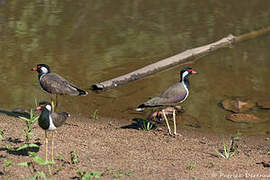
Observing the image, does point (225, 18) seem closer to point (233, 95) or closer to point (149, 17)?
point (149, 17)

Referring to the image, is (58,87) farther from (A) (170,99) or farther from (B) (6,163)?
(B) (6,163)

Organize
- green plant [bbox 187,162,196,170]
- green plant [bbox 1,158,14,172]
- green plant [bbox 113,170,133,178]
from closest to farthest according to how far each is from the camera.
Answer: green plant [bbox 1,158,14,172], green plant [bbox 113,170,133,178], green plant [bbox 187,162,196,170]

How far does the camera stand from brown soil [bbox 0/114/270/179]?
5.61 m

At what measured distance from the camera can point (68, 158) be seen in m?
6.01

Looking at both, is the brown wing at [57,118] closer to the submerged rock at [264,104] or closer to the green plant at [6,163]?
the green plant at [6,163]

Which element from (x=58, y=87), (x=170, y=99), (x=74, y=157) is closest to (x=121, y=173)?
(x=74, y=157)

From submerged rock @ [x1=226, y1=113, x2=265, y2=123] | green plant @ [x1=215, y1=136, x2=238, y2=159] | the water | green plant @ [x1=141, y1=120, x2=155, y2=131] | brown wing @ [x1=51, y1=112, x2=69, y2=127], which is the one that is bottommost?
the water

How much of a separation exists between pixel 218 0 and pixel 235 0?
770 mm

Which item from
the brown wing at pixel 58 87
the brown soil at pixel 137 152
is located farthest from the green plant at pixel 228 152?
the brown wing at pixel 58 87

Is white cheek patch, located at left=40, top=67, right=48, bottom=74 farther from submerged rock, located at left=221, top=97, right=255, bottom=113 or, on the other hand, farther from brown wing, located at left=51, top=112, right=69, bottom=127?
submerged rock, located at left=221, top=97, right=255, bottom=113

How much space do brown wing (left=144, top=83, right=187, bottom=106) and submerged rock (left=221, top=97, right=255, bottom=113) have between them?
1.69m

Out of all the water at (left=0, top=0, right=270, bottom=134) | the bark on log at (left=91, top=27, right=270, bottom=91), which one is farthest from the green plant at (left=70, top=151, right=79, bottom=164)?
the bark on log at (left=91, top=27, right=270, bottom=91)

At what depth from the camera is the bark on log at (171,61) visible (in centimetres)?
951

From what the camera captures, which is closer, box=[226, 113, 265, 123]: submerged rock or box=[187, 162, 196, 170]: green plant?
box=[187, 162, 196, 170]: green plant
